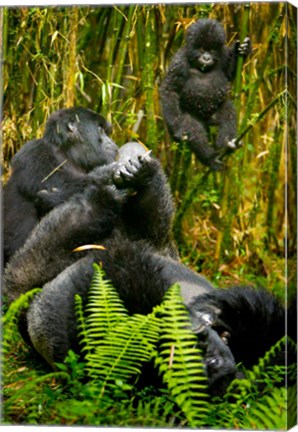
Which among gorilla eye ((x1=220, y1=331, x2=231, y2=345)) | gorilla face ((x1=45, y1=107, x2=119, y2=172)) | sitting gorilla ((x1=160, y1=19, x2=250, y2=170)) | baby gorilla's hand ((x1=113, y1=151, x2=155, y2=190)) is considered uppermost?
sitting gorilla ((x1=160, y1=19, x2=250, y2=170))

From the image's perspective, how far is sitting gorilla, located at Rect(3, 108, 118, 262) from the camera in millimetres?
3934

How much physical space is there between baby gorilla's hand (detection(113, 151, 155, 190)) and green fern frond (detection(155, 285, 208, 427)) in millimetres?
645

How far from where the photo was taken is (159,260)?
367 cm

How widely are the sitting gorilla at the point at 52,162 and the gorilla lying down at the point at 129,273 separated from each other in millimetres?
89

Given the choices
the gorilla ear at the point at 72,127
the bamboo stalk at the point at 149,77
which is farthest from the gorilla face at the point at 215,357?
the gorilla ear at the point at 72,127

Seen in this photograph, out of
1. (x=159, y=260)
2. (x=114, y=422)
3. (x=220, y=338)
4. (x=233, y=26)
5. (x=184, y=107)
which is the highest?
(x=233, y=26)

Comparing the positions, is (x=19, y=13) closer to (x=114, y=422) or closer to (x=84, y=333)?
(x=84, y=333)

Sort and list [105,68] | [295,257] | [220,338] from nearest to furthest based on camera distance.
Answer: [295,257] → [220,338] → [105,68]

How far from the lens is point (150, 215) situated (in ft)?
12.9

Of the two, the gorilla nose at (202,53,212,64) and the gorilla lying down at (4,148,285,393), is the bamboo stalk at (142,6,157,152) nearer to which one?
the gorilla lying down at (4,148,285,393)

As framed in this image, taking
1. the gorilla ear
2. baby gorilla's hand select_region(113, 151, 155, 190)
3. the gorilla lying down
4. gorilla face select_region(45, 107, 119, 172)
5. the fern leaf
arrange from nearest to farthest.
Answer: the fern leaf
the gorilla lying down
baby gorilla's hand select_region(113, 151, 155, 190)
gorilla face select_region(45, 107, 119, 172)
the gorilla ear

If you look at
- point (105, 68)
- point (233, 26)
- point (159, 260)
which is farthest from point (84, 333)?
point (233, 26)

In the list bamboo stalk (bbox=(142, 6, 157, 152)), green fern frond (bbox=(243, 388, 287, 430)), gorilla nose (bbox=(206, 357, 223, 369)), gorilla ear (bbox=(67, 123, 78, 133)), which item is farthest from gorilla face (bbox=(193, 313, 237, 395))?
gorilla ear (bbox=(67, 123, 78, 133))

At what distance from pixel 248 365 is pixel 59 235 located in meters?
1.03
